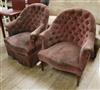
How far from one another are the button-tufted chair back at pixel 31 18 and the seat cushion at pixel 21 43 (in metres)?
0.19

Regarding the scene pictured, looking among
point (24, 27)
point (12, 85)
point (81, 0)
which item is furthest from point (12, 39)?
point (81, 0)

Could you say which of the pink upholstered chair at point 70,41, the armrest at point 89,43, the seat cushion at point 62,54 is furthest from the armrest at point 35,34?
the armrest at point 89,43

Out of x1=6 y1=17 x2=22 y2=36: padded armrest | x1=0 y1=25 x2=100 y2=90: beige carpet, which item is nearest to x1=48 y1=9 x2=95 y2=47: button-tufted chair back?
x1=0 y1=25 x2=100 y2=90: beige carpet

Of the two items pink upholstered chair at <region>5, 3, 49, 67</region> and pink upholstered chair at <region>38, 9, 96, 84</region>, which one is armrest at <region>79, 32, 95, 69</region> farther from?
pink upholstered chair at <region>5, 3, 49, 67</region>

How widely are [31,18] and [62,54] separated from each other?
1003 millimetres

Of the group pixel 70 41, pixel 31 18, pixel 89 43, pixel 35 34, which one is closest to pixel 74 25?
pixel 70 41

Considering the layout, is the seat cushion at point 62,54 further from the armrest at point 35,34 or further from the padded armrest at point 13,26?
the padded armrest at point 13,26

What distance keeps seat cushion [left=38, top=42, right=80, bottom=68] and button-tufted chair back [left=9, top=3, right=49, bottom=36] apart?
57 cm

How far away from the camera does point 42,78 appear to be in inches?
86.0

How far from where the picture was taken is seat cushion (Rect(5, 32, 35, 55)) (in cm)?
226

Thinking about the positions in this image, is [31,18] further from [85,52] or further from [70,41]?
[85,52]

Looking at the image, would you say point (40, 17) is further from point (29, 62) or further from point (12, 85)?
→ point (12, 85)

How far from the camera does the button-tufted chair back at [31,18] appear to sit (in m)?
2.50

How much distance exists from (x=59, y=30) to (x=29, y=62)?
0.69m
